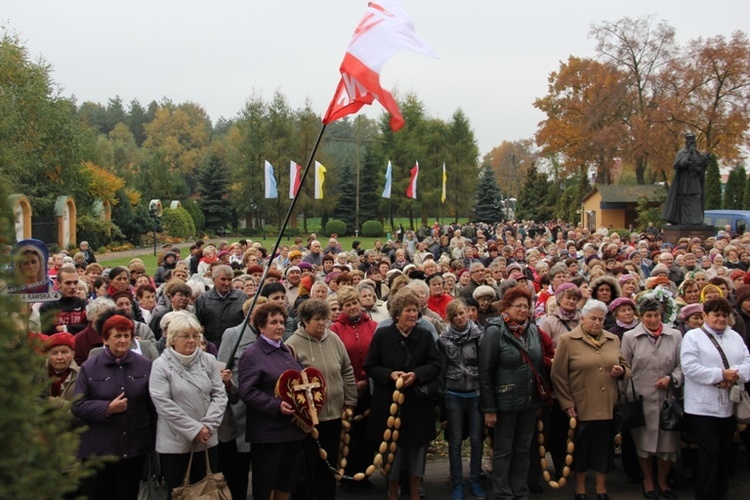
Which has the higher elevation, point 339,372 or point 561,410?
point 339,372

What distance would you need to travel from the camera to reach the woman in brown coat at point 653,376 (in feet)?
21.0

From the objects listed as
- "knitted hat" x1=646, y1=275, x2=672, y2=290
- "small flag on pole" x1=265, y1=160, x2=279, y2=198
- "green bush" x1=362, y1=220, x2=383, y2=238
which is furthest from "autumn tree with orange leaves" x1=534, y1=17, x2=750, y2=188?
"knitted hat" x1=646, y1=275, x2=672, y2=290

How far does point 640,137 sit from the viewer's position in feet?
145

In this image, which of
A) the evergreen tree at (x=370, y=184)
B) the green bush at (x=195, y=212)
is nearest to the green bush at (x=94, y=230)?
the green bush at (x=195, y=212)

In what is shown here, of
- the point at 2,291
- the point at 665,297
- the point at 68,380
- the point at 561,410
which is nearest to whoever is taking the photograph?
the point at 2,291

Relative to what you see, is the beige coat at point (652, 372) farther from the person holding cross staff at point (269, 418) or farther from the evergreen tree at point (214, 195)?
the evergreen tree at point (214, 195)

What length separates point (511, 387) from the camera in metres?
6.02

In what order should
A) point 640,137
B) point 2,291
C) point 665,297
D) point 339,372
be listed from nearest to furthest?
point 2,291, point 339,372, point 665,297, point 640,137

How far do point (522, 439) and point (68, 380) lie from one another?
360 centimetres

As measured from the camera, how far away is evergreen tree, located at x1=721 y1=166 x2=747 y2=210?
140 ft

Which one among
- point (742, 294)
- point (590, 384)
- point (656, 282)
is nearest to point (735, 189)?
point (656, 282)

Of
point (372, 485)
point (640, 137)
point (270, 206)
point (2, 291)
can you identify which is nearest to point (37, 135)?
point (270, 206)

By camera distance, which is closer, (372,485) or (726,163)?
(372,485)

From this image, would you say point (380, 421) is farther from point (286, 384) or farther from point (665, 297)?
point (665, 297)
